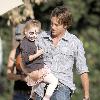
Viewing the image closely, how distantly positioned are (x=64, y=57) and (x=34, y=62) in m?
0.42

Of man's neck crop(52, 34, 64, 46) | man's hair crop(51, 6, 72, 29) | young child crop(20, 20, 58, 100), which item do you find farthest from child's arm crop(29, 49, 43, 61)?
man's hair crop(51, 6, 72, 29)

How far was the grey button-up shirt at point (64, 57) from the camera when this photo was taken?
27.2ft

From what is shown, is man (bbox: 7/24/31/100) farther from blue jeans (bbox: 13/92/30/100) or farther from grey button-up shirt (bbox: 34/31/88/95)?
grey button-up shirt (bbox: 34/31/88/95)

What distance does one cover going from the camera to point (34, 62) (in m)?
8.56

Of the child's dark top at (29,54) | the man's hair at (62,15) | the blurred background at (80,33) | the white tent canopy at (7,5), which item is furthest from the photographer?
the blurred background at (80,33)

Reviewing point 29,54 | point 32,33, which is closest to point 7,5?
point 32,33

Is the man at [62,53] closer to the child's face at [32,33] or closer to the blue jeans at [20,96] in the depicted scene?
the child's face at [32,33]

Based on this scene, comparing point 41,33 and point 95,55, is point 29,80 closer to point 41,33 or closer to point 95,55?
point 41,33

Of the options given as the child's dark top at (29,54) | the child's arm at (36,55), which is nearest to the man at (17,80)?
the child's dark top at (29,54)

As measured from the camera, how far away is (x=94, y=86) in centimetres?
2138

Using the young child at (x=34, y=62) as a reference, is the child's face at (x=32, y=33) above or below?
above

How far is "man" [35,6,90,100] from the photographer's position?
27.2ft

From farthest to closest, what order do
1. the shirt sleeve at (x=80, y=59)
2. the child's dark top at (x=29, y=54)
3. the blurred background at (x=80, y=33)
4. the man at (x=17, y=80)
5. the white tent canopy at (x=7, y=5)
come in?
1. the blurred background at (x=80, y=33)
2. the man at (x=17, y=80)
3. the white tent canopy at (x=7, y=5)
4. the child's dark top at (x=29, y=54)
5. the shirt sleeve at (x=80, y=59)

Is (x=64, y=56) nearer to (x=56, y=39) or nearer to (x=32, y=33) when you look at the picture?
(x=56, y=39)
